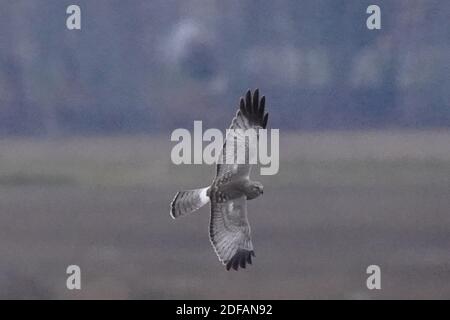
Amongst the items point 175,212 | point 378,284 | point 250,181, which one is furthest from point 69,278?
point 378,284

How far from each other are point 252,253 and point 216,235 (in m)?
0.46

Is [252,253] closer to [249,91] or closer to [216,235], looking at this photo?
[216,235]

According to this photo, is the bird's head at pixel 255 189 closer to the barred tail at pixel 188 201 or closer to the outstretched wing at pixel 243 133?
the outstretched wing at pixel 243 133

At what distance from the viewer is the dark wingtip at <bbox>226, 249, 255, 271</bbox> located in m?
11.0

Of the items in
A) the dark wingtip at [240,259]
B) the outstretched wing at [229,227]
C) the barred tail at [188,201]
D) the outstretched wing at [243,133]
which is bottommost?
the dark wingtip at [240,259]

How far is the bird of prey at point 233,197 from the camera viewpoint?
1074 centimetres

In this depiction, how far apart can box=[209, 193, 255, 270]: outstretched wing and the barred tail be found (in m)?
0.12

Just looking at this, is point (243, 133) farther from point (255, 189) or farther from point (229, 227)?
point (229, 227)

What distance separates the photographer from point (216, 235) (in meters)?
10.9

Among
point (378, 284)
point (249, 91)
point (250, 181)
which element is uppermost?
point (249, 91)

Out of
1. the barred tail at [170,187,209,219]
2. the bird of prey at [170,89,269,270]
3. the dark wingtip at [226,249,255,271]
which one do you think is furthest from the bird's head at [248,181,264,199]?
the dark wingtip at [226,249,255,271]

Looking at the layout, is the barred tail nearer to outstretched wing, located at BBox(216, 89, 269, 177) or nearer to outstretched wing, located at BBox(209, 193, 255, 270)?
outstretched wing, located at BBox(209, 193, 255, 270)

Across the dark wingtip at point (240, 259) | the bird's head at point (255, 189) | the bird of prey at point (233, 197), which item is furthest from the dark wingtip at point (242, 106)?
the dark wingtip at point (240, 259)

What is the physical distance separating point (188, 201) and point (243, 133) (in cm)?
89
